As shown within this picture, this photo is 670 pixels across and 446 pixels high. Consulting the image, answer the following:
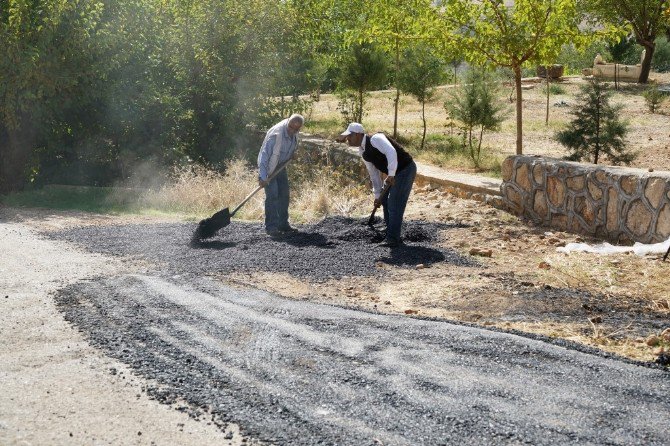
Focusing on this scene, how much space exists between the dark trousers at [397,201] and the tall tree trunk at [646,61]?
60.3ft

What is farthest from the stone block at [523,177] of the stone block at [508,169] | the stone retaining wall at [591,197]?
the stone block at [508,169]

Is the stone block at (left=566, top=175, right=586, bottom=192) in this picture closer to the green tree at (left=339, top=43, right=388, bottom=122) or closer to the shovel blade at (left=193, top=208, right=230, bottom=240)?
the shovel blade at (left=193, top=208, right=230, bottom=240)

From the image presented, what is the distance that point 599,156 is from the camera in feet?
46.0

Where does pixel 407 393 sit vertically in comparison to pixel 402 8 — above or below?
below

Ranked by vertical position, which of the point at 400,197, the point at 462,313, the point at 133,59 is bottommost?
the point at 462,313

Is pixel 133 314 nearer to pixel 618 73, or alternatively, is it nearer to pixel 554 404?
pixel 554 404

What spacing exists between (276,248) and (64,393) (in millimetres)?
4568

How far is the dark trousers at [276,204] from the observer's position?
10.7 m

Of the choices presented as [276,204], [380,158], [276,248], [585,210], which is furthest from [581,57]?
[276,248]

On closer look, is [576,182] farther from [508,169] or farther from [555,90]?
[555,90]

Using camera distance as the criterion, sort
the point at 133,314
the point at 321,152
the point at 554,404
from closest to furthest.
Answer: the point at 554,404
the point at 133,314
the point at 321,152

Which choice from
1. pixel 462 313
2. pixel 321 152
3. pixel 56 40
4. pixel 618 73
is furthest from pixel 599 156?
pixel 618 73

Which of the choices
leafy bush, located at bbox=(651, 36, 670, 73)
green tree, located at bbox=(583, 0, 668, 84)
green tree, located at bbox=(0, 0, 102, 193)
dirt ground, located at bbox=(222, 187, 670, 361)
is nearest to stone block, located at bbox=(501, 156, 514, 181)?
dirt ground, located at bbox=(222, 187, 670, 361)

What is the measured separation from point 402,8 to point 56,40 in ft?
18.2
